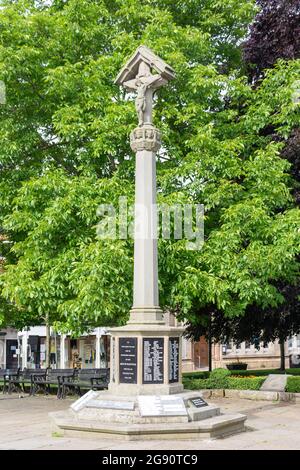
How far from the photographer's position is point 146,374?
458 inches

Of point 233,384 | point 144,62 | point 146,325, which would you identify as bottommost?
point 233,384

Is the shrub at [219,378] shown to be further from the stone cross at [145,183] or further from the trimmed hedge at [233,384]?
the stone cross at [145,183]

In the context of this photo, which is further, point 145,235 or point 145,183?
point 145,183

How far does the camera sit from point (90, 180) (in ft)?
53.3

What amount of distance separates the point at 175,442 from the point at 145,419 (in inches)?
28.3

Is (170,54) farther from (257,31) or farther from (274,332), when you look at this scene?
(274,332)

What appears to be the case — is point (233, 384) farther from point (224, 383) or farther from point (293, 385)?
point (293, 385)

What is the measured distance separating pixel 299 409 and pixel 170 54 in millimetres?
10446

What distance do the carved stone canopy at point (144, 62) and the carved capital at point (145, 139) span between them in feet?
4.34

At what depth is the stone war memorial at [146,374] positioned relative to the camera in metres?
10.7

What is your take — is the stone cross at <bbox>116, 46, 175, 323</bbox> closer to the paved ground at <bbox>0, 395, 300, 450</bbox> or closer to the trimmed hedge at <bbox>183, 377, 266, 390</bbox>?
the paved ground at <bbox>0, 395, 300, 450</bbox>

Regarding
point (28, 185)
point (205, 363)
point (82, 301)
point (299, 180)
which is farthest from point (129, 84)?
point (205, 363)

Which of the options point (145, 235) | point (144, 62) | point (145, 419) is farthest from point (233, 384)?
point (144, 62)

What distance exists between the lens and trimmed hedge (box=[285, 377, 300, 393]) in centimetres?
1836
